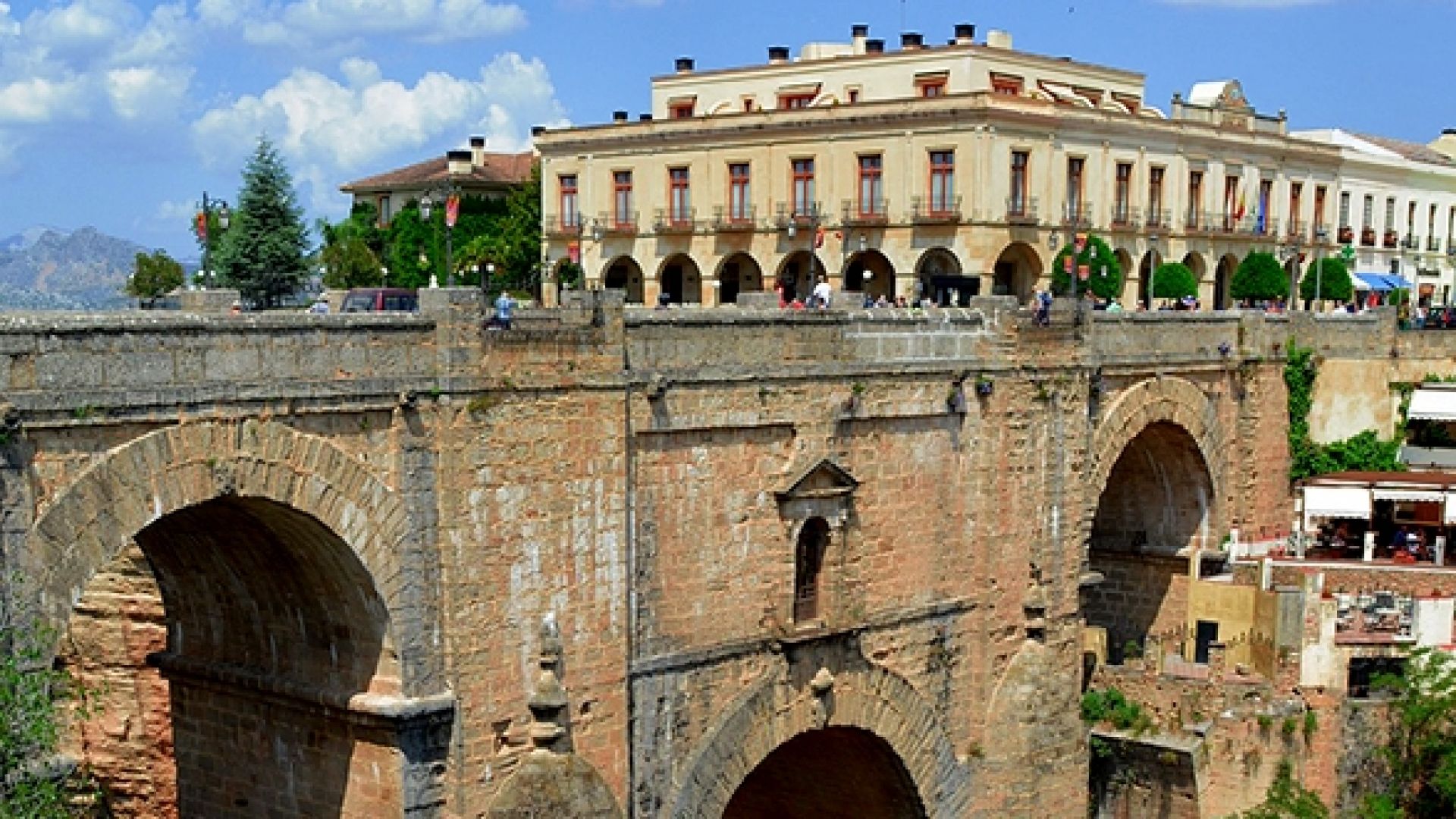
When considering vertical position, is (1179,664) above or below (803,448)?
below

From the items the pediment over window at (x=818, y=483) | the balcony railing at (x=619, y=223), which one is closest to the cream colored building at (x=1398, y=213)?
the balcony railing at (x=619, y=223)

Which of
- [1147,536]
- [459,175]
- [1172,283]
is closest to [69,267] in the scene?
[459,175]

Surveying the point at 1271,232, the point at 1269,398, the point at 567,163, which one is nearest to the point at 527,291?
the point at 567,163

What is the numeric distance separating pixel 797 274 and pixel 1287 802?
27700 mm

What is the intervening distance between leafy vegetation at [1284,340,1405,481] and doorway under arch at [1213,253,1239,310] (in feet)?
77.3

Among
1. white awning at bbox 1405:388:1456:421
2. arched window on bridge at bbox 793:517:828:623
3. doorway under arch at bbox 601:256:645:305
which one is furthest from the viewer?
doorway under arch at bbox 601:256:645:305

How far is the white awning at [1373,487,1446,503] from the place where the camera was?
31391mm

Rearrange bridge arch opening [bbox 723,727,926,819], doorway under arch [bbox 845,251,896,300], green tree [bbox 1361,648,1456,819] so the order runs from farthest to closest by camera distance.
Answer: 1. doorway under arch [bbox 845,251,896,300]
2. green tree [bbox 1361,648,1456,819]
3. bridge arch opening [bbox 723,727,926,819]

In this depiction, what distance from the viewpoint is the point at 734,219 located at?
51.4 metres

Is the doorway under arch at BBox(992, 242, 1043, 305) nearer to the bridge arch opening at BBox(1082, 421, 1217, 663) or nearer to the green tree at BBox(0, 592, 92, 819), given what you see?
the bridge arch opening at BBox(1082, 421, 1217, 663)

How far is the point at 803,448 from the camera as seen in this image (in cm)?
2208

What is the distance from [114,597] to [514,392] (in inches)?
251

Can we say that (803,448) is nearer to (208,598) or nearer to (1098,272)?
(208,598)

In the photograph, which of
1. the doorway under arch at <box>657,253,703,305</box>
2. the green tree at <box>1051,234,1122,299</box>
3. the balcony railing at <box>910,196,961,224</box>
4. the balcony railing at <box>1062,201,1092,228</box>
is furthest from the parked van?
the balcony railing at <box>1062,201,1092,228</box>
